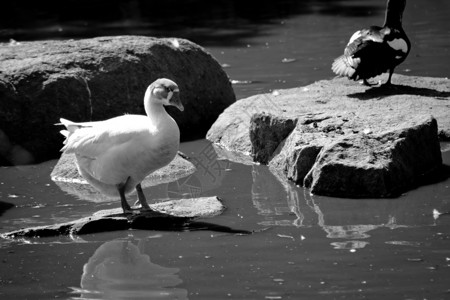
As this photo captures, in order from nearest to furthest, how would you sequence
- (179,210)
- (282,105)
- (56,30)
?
(179,210) → (282,105) → (56,30)

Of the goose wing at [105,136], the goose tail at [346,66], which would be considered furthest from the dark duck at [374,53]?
the goose wing at [105,136]

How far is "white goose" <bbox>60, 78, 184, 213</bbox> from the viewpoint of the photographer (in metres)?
5.86

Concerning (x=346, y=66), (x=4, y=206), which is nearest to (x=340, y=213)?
(x=4, y=206)

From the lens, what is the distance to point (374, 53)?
8.48m

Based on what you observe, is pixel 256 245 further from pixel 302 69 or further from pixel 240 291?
pixel 302 69

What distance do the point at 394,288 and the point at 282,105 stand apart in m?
3.64

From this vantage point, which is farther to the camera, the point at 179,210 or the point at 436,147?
the point at 436,147

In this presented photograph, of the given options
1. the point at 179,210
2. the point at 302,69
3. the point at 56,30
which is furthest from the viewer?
the point at 56,30

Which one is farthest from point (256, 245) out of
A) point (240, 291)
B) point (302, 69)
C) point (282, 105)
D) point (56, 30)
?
point (56, 30)

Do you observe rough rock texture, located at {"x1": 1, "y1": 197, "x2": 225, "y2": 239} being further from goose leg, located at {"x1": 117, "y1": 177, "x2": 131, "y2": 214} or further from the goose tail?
the goose tail

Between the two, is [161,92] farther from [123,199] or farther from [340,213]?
[340,213]

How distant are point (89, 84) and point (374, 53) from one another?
8.66ft

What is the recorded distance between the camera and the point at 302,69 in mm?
10922

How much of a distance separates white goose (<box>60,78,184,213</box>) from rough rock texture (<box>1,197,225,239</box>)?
0.47 feet
